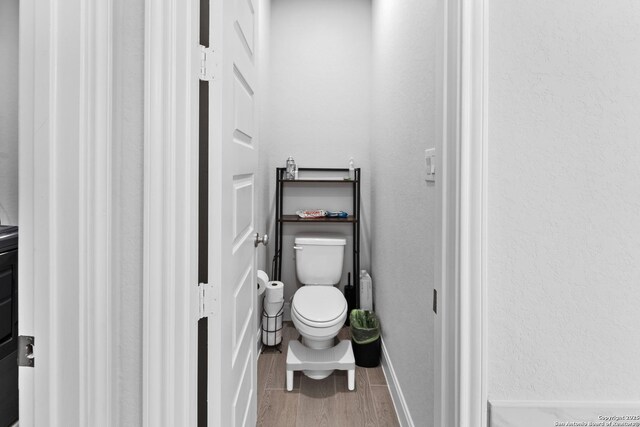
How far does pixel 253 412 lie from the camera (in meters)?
1.65

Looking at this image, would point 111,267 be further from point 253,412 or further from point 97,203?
point 253,412

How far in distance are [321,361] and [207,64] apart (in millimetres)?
1823

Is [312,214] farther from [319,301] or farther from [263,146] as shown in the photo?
[319,301]

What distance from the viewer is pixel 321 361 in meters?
2.29

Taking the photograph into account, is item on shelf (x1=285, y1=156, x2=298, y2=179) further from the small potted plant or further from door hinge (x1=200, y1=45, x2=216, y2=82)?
door hinge (x1=200, y1=45, x2=216, y2=82)

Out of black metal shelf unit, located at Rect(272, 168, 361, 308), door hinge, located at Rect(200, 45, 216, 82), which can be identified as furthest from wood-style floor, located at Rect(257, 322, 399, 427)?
door hinge, located at Rect(200, 45, 216, 82)

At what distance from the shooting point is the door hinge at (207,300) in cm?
97

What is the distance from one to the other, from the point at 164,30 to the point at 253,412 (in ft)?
4.76

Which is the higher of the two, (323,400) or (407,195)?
(407,195)
